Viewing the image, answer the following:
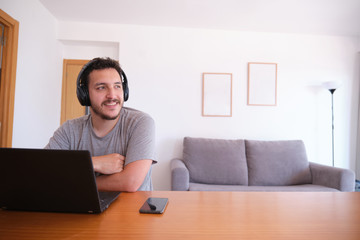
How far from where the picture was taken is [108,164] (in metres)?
1.01

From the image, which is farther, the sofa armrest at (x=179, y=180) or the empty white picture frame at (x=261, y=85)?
the empty white picture frame at (x=261, y=85)

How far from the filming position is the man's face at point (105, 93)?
1.16 meters

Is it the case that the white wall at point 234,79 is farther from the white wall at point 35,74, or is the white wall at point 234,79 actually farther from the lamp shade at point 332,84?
the lamp shade at point 332,84

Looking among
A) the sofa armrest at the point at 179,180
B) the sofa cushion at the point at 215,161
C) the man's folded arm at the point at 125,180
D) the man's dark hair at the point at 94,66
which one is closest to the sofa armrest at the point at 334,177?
the sofa cushion at the point at 215,161

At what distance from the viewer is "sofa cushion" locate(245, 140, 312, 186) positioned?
2.70 meters

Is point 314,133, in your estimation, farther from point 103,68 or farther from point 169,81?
point 103,68

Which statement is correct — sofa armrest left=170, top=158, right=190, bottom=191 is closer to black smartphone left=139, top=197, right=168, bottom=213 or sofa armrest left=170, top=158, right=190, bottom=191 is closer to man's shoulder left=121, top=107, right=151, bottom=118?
man's shoulder left=121, top=107, right=151, bottom=118

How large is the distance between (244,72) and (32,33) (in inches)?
112

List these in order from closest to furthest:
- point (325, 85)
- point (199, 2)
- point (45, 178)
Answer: point (45, 178) → point (199, 2) → point (325, 85)

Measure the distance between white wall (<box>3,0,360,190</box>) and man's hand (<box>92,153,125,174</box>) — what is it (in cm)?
209

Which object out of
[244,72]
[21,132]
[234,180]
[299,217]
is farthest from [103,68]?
[244,72]

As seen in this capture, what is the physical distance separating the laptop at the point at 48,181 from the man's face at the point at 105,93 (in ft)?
2.03

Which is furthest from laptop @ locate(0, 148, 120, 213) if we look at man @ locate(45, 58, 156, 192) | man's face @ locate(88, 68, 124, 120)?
man's face @ locate(88, 68, 124, 120)

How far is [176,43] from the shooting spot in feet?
10.4
